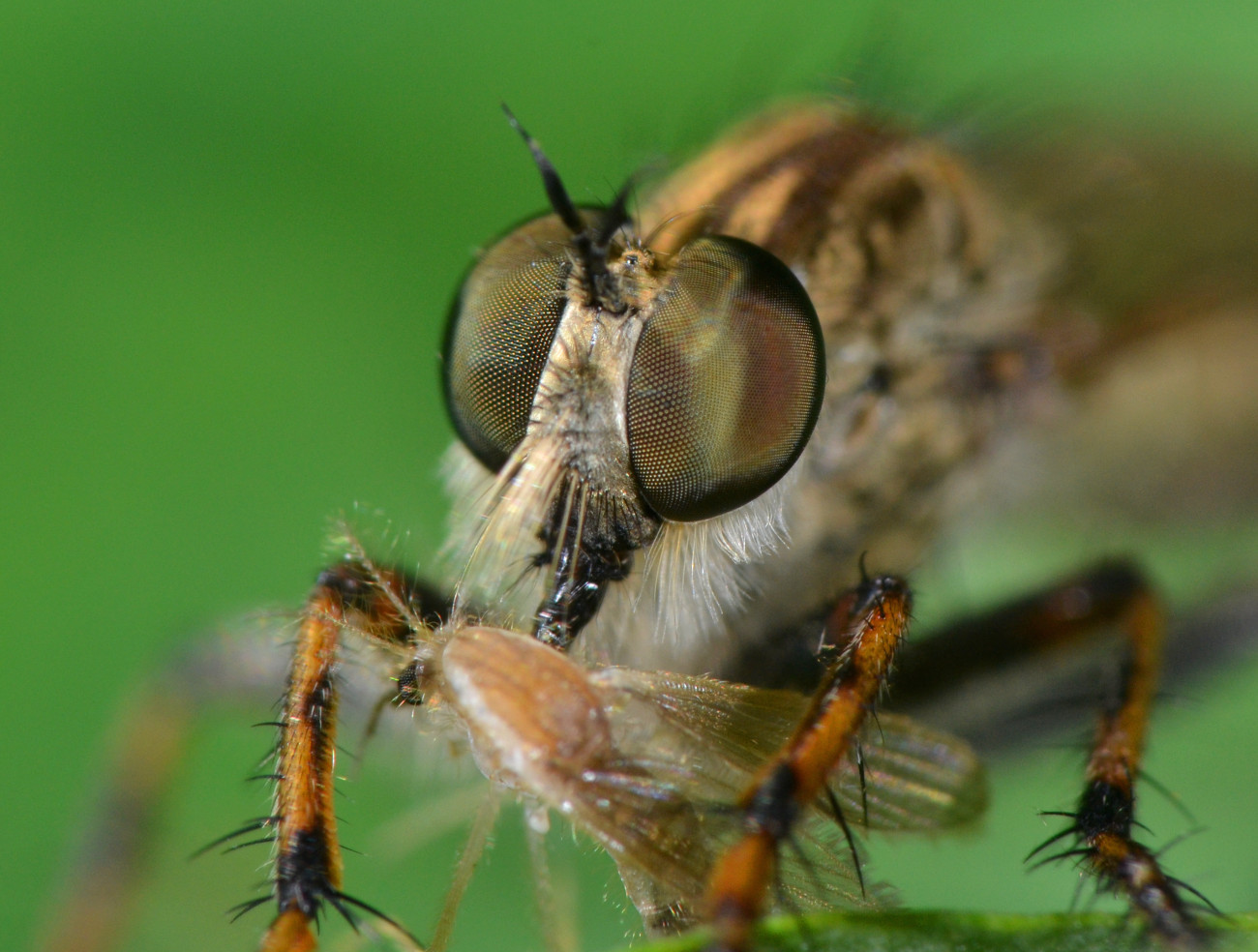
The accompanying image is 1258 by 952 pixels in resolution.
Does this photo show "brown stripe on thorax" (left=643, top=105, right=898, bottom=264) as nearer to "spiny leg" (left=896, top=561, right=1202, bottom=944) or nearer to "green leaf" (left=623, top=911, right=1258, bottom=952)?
"spiny leg" (left=896, top=561, right=1202, bottom=944)

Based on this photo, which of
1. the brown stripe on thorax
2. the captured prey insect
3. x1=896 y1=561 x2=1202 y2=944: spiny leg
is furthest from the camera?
the brown stripe on thorax

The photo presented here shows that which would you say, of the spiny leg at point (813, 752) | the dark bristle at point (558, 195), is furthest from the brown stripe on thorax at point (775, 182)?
the spiny leg at point (813, 752)

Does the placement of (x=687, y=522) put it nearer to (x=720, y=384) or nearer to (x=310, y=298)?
(x=720, y=384)

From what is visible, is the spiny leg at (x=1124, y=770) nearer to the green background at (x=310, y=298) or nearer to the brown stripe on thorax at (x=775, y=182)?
the green background at (x=310, y=298)

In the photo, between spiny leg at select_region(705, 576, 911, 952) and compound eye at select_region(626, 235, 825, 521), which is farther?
compound eye at select_region(626, 235, 825, 521)


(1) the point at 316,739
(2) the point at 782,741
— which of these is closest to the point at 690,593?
(2) the point at 782,741

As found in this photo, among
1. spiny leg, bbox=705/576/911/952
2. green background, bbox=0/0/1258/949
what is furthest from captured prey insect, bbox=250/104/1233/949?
green background, bbox=0/0/1258/949
